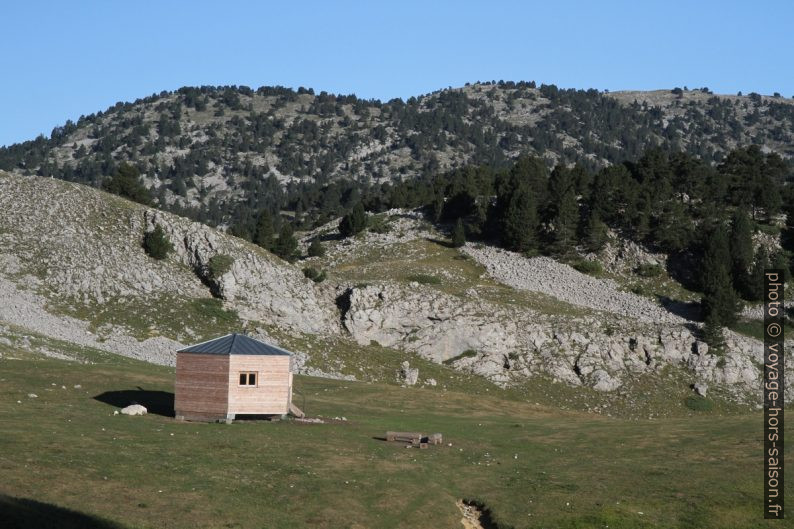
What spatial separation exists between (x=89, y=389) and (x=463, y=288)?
5565 centimetres

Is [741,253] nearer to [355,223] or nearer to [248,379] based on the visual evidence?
[355,223]

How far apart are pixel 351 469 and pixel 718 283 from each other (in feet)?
238

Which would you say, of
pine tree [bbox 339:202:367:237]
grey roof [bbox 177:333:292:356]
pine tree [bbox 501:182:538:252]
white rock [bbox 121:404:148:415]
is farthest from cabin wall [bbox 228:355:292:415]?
pine tree [bbox 339:202:367:237]

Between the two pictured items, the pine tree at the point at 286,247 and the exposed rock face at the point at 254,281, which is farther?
the pine tree at the point at 286,247

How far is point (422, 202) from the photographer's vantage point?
151 metres

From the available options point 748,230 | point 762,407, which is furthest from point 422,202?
point 762,407

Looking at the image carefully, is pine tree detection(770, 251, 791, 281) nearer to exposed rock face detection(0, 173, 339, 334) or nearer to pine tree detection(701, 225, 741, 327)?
pine tree detection(701, 225, 741, 327)

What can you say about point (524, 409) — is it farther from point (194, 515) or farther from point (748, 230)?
point (748, 230)

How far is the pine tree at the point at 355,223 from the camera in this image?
131 meters

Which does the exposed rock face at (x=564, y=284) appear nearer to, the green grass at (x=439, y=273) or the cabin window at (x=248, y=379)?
the green grass at (x=439, y=273)

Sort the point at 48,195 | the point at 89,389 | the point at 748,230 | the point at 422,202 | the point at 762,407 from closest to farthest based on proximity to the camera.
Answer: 1. the point at 89,389
2. the point at 762,407
3. the point at 48,195
4. the point at 748,230
5. the point at 422,202

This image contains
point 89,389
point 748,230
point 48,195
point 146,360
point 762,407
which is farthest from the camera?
point 748,230

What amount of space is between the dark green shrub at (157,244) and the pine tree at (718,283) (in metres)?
59.9

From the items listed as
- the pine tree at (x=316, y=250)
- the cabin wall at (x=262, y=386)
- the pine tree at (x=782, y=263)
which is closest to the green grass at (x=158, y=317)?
the cabin wall at (x=262, y=386)
